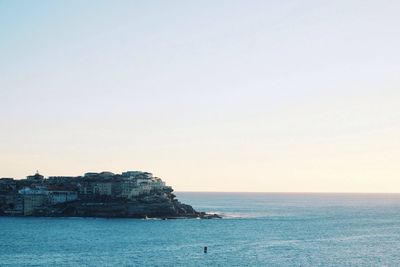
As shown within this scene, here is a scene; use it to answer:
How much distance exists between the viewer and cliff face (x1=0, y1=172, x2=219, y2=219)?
177m

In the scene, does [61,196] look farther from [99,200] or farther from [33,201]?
[99,200]

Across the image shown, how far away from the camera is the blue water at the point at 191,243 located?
9000 centimetres

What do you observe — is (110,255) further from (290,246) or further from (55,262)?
(290,246)

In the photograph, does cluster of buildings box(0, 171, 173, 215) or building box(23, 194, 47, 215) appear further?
cluster of buildings box(0, 171, 173, 215)

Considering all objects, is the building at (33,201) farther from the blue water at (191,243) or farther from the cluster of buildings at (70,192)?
the blue water at (191,243)

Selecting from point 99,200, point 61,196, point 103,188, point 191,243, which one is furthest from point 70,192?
point 191,243

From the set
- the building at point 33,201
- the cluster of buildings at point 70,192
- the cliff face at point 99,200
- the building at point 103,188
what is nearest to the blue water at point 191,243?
the cliff face at point 99,200

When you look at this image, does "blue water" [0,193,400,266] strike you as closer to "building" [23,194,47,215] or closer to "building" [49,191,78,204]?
"building" [23,194,47,215]

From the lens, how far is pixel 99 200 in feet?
610

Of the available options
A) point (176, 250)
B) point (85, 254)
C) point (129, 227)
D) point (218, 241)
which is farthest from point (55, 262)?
point (129, 227)

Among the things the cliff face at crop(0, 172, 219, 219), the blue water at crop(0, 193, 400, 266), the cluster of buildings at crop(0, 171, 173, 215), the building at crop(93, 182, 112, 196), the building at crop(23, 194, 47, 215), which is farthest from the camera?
the building at crop(93, 182, 112, 196)

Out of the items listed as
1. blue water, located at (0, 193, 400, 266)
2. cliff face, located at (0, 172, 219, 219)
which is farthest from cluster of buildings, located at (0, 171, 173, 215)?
blue water, located at (0, 193, 400, 266)

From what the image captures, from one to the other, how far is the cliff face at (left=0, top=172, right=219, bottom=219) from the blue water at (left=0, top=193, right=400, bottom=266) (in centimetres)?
1414

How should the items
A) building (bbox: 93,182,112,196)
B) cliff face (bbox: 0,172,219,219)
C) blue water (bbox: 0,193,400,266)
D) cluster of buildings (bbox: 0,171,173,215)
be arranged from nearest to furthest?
blue water (bbox: 0,193,400,266), cliff face (bbox: 0,172,219,219), cluster of buildings (bbox: 0,171,173,215), building (bbox: 93,182,112,196)
